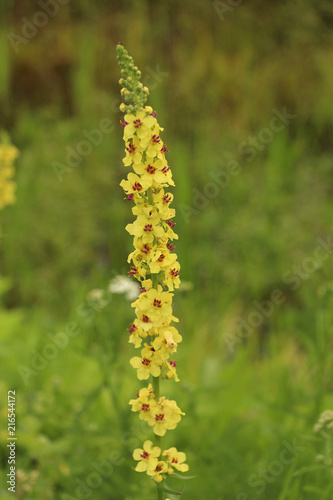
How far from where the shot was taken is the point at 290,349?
15.9ft

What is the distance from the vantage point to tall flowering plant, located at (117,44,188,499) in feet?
→ 5.10

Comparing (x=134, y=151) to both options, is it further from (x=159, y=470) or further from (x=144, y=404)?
(x=159, y=470)

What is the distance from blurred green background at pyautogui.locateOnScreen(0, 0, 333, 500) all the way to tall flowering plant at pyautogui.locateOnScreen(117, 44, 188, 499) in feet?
2.52

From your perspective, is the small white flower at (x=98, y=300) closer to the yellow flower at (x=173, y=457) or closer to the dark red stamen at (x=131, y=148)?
the yellow flower at (x=173, y=457)

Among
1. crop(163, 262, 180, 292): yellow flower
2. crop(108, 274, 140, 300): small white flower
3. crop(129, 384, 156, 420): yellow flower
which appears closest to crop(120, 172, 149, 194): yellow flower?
crop(163, 262, 180, 292): yellow flower

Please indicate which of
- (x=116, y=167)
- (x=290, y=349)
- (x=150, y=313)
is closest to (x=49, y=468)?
(x=150, y=313)

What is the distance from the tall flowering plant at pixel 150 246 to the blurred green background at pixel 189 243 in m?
0.77

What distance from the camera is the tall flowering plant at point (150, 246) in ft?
5.10

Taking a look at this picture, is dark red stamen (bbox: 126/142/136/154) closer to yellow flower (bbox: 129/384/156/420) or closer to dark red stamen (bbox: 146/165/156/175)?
dark red stamen (bbox: 146/165/156/175)

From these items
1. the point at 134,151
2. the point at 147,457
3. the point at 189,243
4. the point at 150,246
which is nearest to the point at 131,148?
the point at 134,151

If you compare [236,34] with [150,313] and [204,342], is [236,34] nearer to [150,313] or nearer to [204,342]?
[204,342]

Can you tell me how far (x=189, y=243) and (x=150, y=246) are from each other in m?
3.94

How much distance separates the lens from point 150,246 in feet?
5.29

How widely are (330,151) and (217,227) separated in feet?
7.61
